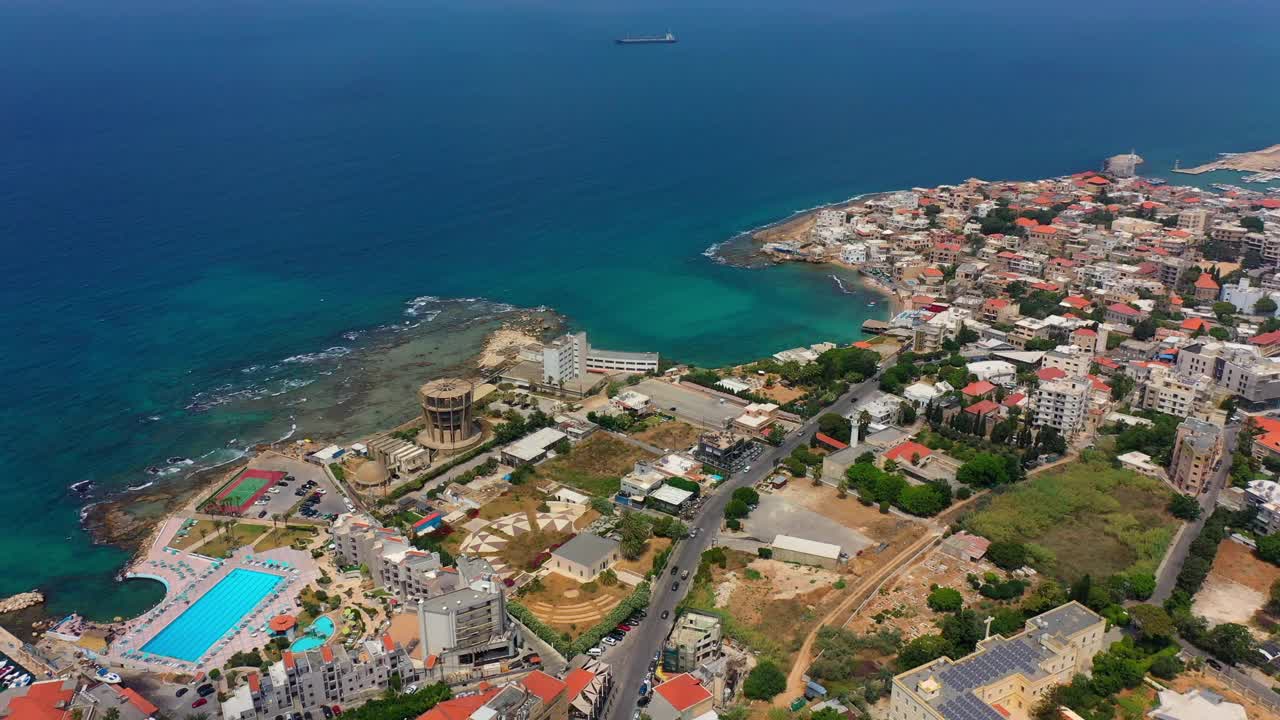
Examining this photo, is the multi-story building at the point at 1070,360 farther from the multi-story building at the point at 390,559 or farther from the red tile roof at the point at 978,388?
the multi-story building at the point at 390,559

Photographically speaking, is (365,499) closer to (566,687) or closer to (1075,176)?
(566,687)

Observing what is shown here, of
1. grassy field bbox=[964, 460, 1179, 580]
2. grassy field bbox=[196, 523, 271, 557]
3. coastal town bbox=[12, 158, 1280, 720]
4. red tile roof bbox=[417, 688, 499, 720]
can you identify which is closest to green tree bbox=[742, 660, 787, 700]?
coastal town bbox=[12, 158, 1280, 720]

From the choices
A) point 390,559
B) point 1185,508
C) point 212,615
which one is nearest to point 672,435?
point 390,559

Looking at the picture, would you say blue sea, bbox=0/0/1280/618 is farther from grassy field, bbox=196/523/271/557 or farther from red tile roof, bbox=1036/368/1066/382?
red tile roof, bbox=1036/368/1066/382

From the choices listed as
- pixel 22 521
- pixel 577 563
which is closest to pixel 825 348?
pixel 577 563

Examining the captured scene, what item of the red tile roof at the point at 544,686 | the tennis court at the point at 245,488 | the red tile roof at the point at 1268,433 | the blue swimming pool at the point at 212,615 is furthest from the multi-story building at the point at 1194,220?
the blue swimming pool at the point at 212,615

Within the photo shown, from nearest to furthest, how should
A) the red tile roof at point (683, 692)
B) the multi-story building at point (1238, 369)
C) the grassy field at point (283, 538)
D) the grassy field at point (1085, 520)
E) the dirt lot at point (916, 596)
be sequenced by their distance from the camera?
the red tile roof at point (683, 692) → the dirt lot at point (916, 596) → the grassy field at point (1085, 520) → the grassy field at point (283, 538) → the multi-story building at point (1238, 369)
